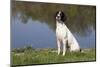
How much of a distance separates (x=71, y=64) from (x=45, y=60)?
1.26 feet

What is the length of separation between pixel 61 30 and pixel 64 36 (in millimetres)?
94

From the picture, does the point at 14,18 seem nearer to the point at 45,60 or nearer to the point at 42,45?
the point at 42,45

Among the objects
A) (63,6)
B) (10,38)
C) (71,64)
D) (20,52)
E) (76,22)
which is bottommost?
(71,64)

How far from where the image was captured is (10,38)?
8.23 ft

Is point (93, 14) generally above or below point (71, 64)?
above

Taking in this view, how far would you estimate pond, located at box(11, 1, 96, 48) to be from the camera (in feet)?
8.38

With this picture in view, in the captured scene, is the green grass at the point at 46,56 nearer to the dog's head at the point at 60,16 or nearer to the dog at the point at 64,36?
the dog at the point at 64,36

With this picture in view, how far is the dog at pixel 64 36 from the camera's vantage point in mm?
2758

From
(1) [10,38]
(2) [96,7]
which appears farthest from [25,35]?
(2) [96,7]

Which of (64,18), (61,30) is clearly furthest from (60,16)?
(61,30)

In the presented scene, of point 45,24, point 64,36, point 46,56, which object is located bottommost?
point 46,56

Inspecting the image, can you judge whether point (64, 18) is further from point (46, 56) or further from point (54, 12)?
point (46, 56)

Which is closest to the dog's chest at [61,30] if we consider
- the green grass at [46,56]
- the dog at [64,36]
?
the dog at [64,36]

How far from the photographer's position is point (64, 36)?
2.80 metres
